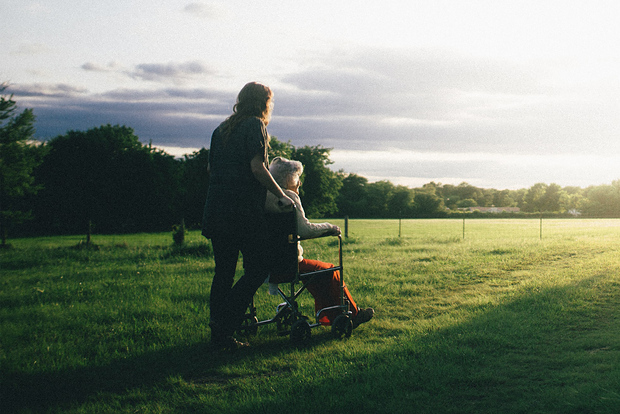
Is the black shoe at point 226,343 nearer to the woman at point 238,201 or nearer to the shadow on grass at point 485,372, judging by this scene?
the woman at point 238,201

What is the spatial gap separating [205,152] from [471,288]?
123ft

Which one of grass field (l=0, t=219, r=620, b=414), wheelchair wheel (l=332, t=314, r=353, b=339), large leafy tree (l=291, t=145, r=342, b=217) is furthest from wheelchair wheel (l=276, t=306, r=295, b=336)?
large leafy tree (l=291, t=145, r=342, b=217)

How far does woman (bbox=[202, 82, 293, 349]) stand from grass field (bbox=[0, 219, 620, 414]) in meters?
0.49

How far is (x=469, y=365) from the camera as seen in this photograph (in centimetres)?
360

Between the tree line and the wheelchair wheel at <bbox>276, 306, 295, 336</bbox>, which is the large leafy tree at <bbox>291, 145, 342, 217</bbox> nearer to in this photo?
the tree line

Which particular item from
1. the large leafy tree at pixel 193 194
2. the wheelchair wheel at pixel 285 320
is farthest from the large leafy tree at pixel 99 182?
the wheelchair wheel at pixel 285 320

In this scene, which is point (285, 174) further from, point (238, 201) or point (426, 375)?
point (426, 375)

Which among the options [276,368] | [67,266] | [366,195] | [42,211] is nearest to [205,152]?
[42,211]

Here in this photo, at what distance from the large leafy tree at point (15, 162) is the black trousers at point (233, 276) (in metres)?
24.4

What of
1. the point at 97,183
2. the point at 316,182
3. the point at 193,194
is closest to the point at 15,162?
the point at 97,183

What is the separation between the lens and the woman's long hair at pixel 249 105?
3.94 m

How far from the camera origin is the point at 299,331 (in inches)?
168

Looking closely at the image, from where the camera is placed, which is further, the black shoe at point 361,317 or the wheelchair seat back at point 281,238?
the black shoe at point 361,317

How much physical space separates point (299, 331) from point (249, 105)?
2.22 m
